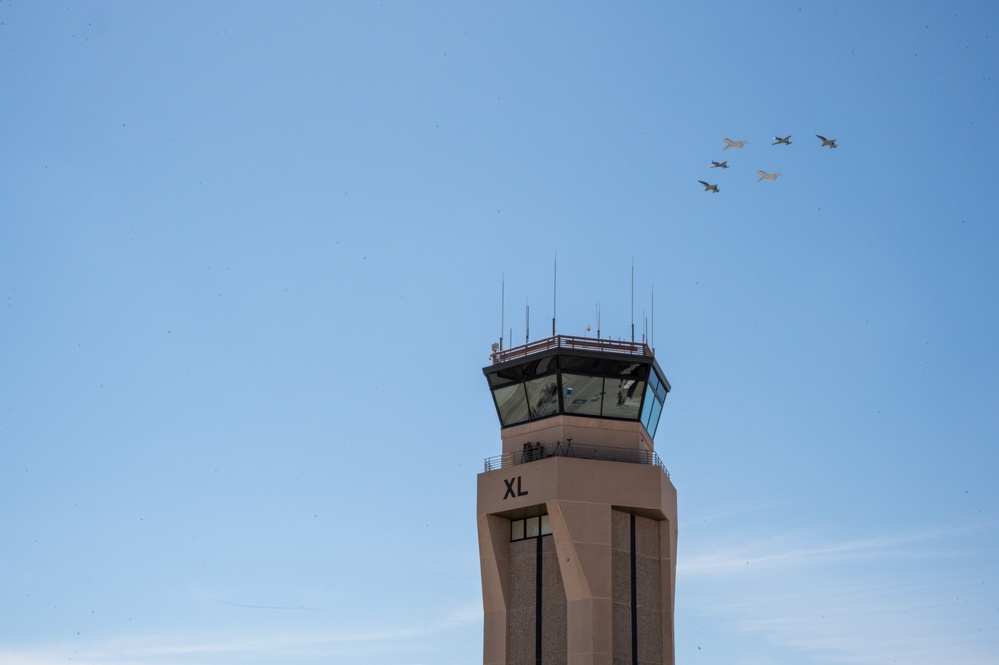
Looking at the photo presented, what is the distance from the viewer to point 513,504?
5984 cm

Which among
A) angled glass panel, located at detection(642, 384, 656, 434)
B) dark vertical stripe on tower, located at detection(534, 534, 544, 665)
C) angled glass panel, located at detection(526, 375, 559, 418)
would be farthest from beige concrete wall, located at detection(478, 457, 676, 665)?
angled glass panel, located at detection(642, 384, 656, 434)

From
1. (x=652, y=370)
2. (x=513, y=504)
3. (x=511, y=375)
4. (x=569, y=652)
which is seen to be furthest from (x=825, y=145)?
(x=569, y=652)

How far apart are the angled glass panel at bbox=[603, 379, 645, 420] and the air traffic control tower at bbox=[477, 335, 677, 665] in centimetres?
6

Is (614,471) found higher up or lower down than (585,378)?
lower down

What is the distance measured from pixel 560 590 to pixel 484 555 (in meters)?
3.99

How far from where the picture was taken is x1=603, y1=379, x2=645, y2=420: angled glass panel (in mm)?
62062

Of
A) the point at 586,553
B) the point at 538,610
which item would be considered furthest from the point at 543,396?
the point at 538,610

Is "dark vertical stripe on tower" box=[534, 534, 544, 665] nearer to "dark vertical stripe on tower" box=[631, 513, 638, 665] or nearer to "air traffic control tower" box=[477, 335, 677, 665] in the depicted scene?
"air traffic control tower" box=[477, 335, 677, 665]

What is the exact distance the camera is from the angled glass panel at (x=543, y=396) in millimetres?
61812

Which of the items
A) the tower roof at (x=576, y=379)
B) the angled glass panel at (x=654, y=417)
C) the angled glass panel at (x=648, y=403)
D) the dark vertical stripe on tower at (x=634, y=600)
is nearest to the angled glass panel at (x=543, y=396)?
the tower roof at (x=576, y=379)

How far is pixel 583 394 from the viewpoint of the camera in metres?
61.8

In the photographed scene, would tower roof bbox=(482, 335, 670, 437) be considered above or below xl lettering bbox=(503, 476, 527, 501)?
above

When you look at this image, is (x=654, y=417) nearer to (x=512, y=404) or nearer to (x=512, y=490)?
(x=512, y=404)

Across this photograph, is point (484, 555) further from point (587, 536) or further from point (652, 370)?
point (652, 370)
